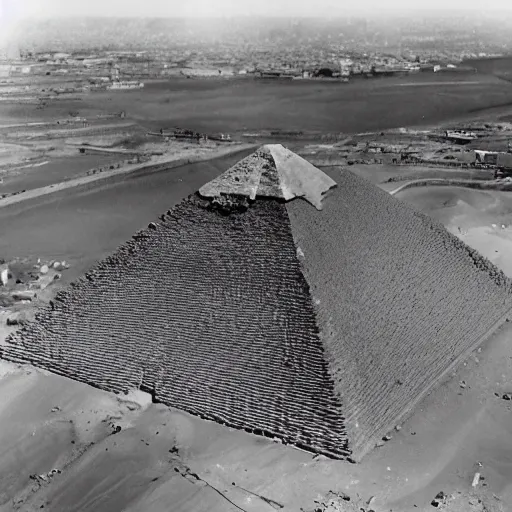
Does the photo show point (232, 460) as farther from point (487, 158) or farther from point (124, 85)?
point (124, 85)

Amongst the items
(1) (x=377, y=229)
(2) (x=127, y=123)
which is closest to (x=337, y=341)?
(1) (x=377, y=229)

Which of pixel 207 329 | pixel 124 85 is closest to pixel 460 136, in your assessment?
pixel 124 85

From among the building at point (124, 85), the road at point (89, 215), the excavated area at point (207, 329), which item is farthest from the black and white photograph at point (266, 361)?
the building at point (124, 85)

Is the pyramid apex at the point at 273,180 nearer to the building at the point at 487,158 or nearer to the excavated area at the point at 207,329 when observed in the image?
the excavated area at the point at 207,329

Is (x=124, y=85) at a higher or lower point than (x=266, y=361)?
higher

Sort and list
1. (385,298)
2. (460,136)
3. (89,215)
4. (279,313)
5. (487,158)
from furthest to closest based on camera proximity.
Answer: (460,136) → (487,158) → (89,215) → (385,298) → (279,313)

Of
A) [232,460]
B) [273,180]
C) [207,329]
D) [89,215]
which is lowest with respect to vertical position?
[232,460]

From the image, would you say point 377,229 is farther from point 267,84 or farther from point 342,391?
point 267,84

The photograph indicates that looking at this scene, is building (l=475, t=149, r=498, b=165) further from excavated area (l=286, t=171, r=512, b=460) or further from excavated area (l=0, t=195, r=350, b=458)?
excavated area (l=0, t=195, r=350, b=458)
